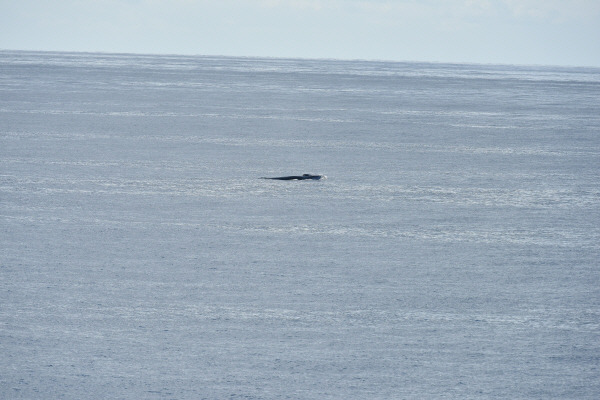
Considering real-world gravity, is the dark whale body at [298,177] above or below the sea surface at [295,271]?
below

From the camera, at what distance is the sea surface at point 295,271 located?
823cm

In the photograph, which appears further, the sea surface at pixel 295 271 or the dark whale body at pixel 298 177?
the dark whale body at pixel 298 177

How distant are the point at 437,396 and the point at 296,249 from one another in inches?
204

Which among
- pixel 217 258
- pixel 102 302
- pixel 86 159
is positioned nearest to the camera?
pixel 102 302

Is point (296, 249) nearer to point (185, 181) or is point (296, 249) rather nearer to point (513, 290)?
point (513, 290)

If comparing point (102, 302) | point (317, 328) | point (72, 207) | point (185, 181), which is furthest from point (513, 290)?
point (185, 181)

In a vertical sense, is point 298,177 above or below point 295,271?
below

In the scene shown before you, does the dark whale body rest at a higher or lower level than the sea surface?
lower

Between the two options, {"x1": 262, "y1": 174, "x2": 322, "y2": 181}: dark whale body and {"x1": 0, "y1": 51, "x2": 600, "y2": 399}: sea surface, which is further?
{"x1": 262, "y1": 174, "x2": 322, "y2": 181}: dark whale body

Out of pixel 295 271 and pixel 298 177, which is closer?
pixel 295 271

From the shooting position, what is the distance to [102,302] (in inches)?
399

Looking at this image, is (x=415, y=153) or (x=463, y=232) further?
(x=415, y=153)

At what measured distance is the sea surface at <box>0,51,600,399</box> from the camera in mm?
8227

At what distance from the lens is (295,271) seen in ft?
38.1
